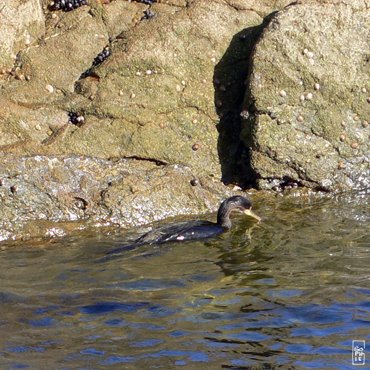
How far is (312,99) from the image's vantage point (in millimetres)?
12016

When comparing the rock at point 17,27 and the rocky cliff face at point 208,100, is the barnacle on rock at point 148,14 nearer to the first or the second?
the rocky cliff face at point 208,100

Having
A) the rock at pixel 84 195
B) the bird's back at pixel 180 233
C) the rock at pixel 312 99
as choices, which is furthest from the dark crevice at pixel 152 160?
the bird's back at pixel 180 233

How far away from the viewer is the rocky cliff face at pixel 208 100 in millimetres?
11914

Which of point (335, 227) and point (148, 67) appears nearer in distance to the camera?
point (335, 227)

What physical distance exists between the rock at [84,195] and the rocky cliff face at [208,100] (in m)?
0.05

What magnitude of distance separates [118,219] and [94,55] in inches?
102

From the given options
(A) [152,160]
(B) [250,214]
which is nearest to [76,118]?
(A) [152,160]

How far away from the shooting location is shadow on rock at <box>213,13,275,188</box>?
40.3 feet

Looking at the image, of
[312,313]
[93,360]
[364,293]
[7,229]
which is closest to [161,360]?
[93,360]

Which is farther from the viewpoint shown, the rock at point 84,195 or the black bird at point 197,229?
the rock at point 84,195

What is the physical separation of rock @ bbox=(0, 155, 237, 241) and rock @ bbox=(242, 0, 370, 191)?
1.11 meters

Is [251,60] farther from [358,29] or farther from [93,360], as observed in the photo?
[93,360]

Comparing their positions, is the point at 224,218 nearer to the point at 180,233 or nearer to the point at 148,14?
the point at 180,233

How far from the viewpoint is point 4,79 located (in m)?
12.5
